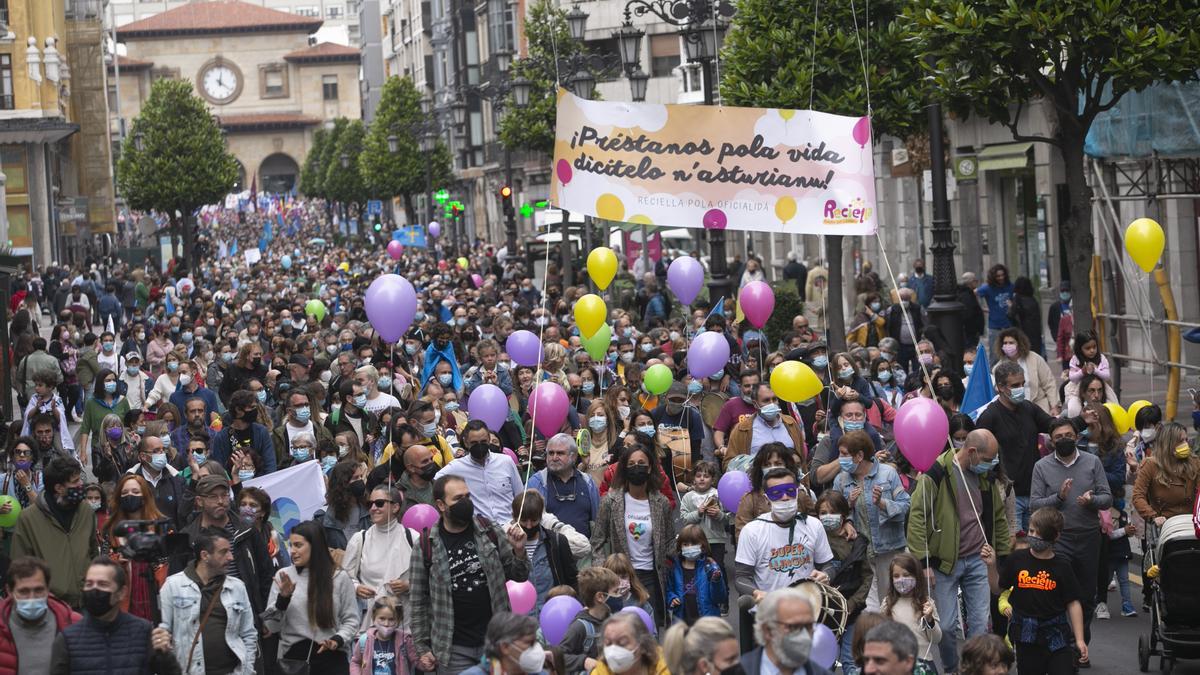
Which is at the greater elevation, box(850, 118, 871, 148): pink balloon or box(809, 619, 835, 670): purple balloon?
box(850, 118, 871, 148): pink balloon

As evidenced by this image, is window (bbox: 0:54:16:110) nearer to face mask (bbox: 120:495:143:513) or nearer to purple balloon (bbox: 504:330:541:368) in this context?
purple balloon (bbox: 504:330:541:368)

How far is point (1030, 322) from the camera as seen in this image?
21.9 m

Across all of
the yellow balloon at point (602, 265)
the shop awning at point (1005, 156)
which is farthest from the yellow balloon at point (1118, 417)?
the shop awning at point (1005, 156)

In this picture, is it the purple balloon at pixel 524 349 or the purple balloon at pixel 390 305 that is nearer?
the purple balloon at pixel 390 305

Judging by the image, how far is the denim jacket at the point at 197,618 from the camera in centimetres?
897

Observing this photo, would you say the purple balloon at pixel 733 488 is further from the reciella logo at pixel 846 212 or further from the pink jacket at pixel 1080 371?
the pink jacket at pixel 1080 371

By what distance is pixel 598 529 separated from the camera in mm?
11000

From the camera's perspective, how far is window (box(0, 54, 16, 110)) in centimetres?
5794

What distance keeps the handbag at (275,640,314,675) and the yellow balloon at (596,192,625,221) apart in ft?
17.5

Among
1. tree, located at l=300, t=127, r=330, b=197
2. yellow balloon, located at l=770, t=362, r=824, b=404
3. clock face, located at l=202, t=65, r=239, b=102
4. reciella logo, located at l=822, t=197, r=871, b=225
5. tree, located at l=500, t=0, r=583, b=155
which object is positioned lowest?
yellow balloon, located at l=770, t=362, r=824, b=404

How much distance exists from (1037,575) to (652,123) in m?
5.58

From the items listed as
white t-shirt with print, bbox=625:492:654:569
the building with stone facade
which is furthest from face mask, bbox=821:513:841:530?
the building with stone facade

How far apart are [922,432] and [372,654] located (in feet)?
11.0

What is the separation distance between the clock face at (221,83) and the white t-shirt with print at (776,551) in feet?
458
